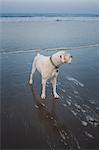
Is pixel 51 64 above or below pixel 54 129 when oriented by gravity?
above

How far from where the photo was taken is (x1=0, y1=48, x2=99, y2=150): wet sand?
13.7 feet

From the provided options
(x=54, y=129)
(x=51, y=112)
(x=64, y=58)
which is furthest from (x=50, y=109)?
(x=64, y=58)

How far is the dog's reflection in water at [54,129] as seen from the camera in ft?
13.4

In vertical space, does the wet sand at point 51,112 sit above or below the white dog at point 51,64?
below

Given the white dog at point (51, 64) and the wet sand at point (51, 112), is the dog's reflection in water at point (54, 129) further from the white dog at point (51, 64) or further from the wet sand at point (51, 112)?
the white dog at point (51, 64)

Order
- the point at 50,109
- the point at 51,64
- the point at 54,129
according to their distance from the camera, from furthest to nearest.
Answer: the point at 51,64 → the point at 50,109 → the point at 54,129

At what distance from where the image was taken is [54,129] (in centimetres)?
453

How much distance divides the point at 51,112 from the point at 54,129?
0.67 m

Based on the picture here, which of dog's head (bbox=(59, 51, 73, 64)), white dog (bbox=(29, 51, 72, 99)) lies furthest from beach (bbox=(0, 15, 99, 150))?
Result: dog's head (bbox=(59, 51, 73, 64))

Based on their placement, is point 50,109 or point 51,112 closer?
point 51,112

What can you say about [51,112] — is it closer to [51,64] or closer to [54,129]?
[54,129]

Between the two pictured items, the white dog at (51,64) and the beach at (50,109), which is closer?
the beach at (50,109)

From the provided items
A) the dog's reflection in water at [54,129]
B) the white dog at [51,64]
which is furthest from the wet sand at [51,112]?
the white dog at [51,64]

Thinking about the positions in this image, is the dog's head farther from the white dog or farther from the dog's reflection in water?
the dog's reflection in water
